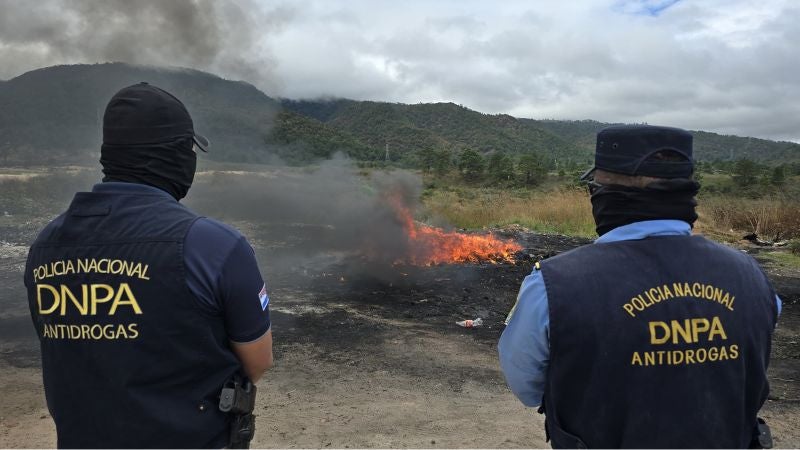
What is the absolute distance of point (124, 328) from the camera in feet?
5.37

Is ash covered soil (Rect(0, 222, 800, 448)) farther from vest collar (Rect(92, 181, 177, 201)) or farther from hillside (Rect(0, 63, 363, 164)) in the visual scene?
hillside (Rect(0, 63, 363, 164))

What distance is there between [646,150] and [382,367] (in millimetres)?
4444

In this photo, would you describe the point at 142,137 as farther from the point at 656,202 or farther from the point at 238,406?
the point at 656,202

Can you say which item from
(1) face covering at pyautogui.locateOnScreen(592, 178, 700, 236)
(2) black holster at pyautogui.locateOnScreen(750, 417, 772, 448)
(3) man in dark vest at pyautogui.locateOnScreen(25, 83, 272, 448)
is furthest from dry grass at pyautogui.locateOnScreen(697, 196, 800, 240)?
(3) man in dark vest at pyautogui.locateOnScreen(25, 83, 272, 448)

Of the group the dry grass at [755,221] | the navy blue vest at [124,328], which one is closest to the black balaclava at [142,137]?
the navy blue vest at [124,328]

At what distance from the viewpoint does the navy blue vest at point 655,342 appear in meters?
1.54

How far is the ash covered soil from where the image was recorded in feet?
13.5

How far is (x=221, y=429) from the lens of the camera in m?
1.81

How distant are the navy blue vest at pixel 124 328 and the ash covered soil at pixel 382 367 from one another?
2.47m

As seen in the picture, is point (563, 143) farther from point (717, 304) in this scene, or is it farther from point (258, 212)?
point (717, 304)

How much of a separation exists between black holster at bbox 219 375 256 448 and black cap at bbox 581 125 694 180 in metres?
1.54

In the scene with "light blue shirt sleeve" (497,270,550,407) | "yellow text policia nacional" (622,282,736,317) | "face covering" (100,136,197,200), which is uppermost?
"face covering" (100,136,197,200)

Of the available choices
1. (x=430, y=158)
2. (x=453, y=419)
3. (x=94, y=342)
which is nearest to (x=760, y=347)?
(x=94, y=342)

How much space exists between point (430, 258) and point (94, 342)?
33.6 feet
